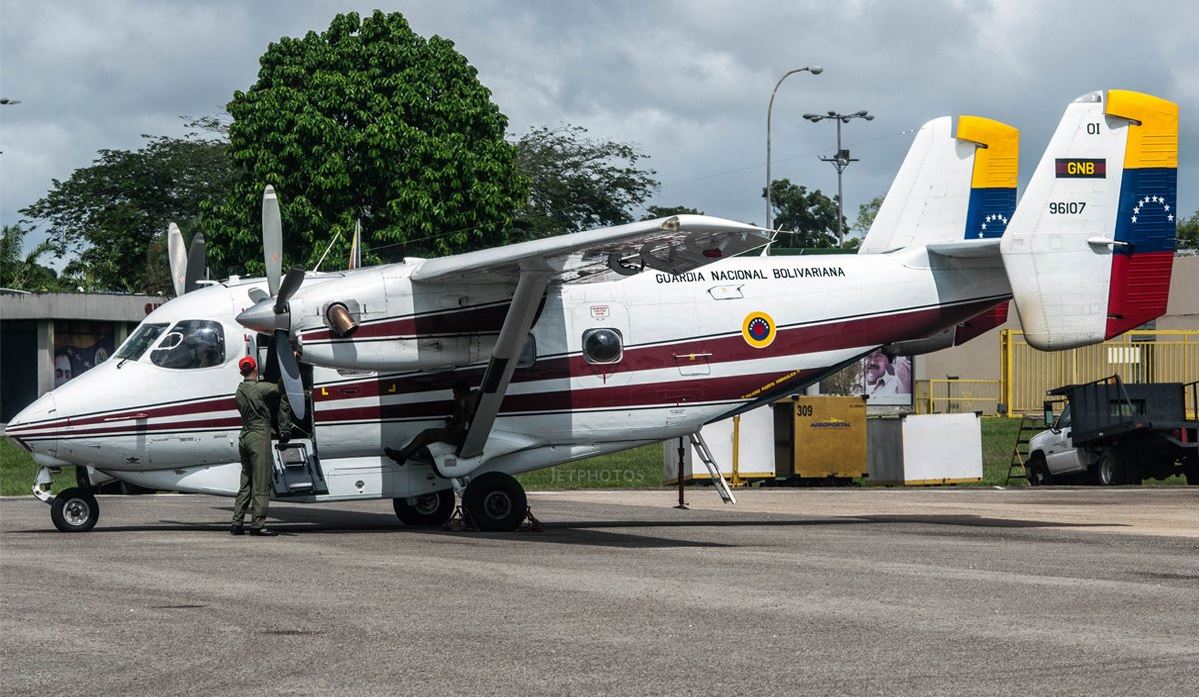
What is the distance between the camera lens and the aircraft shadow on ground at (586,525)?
57.8 ft

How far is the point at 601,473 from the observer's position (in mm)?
36906

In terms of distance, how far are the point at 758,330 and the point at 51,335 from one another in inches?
1701

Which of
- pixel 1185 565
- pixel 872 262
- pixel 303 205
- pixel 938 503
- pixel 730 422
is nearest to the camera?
pixel 1185 565

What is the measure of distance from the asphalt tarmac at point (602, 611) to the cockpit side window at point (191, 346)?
2.18m

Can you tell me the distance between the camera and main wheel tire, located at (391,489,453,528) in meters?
20.1

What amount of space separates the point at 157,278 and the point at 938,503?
46.5 metres

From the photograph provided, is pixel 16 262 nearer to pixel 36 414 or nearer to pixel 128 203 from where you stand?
pixel 128 203

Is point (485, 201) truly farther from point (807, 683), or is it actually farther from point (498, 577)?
point (807, 683)

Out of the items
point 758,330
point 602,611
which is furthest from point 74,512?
point 602,611

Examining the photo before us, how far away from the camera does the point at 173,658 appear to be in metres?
8.60

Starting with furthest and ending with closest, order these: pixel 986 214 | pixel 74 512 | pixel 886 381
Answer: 1. pixel 886 381
2. pixel 986 214
3. pixel 74 512

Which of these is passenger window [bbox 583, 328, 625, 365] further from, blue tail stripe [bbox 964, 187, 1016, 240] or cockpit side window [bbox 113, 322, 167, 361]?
blue tail stripe [bbox 964, 187, 1016, 240]

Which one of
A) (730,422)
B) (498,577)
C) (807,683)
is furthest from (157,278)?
(807,683)

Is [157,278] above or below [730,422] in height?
above
